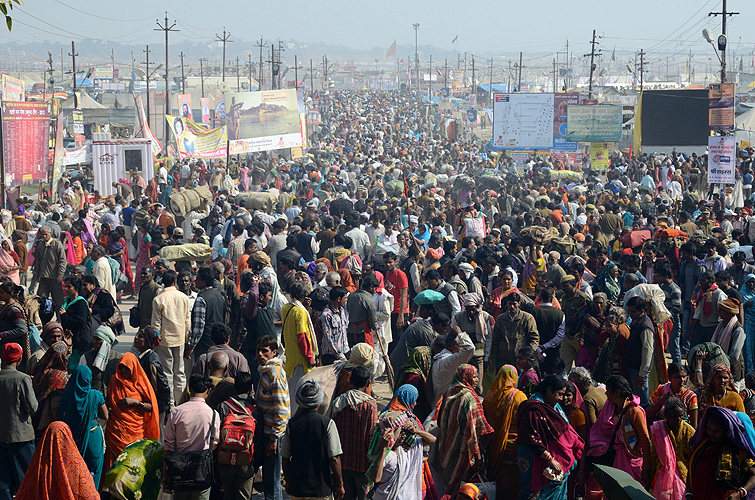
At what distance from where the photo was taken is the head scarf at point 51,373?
6.12m

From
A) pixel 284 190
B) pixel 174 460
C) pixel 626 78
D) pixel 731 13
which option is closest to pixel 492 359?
pixel 174 460

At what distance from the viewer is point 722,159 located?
58.2ft

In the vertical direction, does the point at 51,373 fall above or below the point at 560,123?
below

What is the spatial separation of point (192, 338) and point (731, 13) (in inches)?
1135

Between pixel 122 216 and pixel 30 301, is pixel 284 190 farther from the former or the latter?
pixel 30 301

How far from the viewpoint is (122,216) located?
1518 centimetres

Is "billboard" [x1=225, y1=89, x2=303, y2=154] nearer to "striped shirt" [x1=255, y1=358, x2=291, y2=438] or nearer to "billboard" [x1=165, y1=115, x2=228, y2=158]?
"billboard" [x1=165, y1=115, x2=228, y2=158]

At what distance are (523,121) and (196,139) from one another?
14.5 meters

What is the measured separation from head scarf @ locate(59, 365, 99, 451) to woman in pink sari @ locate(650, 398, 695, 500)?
3367mm

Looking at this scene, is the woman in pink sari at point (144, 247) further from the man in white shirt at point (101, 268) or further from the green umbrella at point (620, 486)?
the green umbrella at point (620, 486)

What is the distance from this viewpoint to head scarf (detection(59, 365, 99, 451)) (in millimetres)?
5758

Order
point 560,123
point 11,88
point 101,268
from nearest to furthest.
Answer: point 101,268, point 11,88, point 560,123

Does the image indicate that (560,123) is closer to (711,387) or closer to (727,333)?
(727,333)

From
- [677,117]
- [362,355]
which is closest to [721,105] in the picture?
[677,117]
